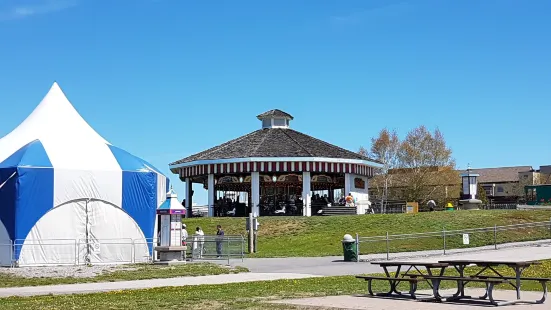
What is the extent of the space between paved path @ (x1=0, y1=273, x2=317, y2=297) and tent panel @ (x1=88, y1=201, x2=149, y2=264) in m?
7.57

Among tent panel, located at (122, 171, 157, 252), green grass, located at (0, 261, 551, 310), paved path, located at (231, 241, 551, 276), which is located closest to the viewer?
green grass, located at (0, 261, 551, 310)

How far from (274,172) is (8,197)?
24.2 m

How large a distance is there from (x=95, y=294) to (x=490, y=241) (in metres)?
21.6

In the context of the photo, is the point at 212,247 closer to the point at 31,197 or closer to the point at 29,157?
the point at 31,197

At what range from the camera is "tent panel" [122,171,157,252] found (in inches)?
1254

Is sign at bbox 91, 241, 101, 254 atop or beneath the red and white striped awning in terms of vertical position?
beneath

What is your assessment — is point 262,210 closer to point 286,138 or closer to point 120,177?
point 286,138

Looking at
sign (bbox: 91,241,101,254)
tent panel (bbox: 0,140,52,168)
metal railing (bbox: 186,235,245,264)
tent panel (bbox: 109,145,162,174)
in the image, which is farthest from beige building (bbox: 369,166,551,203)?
tent panel (bbox: 0,140,52,168)

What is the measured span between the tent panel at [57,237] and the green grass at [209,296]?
1137 centimetres

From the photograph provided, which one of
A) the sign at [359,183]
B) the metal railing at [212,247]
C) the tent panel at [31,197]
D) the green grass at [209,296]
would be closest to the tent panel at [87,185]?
the tent panel at [31,197]

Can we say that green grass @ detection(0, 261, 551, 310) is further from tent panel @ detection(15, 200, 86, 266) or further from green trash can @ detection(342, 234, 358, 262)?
tent panel @ detection(15, 200, 86, 266)

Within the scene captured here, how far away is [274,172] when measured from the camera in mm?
51312

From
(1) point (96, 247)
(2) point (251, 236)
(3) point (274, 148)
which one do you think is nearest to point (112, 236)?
(1) point (96, 247)

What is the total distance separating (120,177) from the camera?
104 ft
